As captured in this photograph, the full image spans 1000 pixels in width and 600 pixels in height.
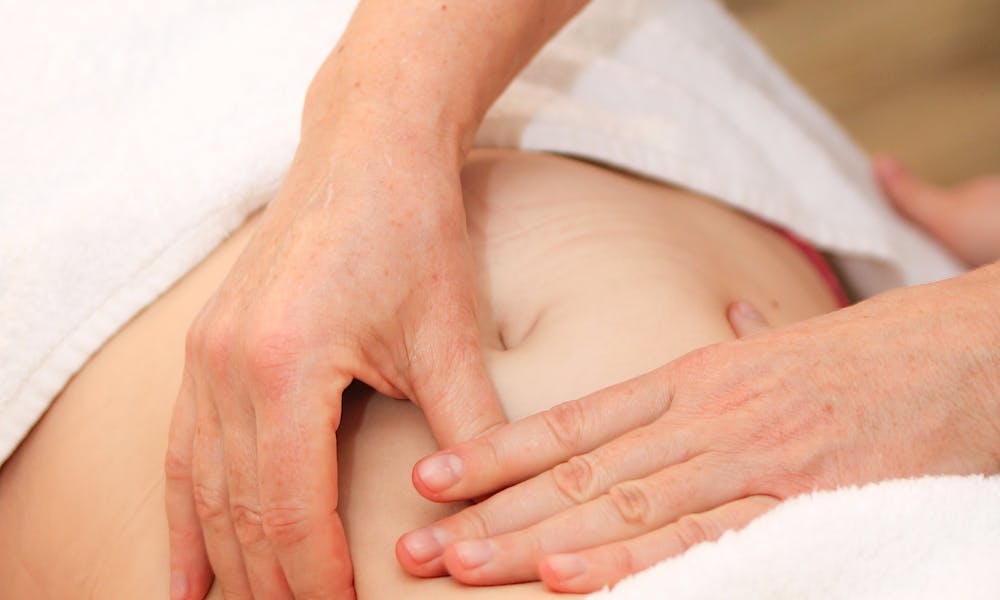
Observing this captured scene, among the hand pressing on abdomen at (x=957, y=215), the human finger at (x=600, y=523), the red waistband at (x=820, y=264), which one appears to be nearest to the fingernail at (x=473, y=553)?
the human finger at (x=600, y=523)

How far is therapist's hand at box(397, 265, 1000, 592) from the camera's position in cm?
62

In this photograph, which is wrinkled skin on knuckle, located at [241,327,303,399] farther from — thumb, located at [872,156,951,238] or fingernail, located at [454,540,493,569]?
thumb, located at [872,156,951,238]

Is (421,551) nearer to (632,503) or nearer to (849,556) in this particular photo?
(632,503)

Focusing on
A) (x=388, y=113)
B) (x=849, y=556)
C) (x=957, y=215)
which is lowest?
(x=849, y=556)

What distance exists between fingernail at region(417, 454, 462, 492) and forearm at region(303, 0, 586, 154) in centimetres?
25

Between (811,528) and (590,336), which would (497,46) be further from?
(811,528)

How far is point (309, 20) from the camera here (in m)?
0.98

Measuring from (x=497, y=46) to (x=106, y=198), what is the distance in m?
0.35

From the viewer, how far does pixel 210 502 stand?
2.30 ft

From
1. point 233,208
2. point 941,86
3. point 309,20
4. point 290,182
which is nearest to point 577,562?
point 290,182

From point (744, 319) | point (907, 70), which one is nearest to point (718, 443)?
point (744, 319)

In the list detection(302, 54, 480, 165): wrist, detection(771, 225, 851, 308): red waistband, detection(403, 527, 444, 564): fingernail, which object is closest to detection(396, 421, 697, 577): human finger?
detection(403, 527, 444, 564): fingernail

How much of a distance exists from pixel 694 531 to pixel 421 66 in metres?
0.39

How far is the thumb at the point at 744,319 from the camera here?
0.81 metres
